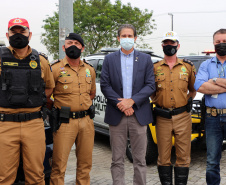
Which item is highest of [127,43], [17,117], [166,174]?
[127,43]

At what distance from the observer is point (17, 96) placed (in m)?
2.89

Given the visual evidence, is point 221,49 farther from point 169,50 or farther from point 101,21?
point 101,21

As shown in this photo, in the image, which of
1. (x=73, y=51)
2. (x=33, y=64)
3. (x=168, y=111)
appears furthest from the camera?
(x=168, y=111)

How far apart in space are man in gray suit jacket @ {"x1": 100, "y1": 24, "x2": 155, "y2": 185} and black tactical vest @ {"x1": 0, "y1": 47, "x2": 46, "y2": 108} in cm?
90

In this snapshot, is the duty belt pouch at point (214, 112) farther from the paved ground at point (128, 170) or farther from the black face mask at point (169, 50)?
the paved ground at point (128, 170)

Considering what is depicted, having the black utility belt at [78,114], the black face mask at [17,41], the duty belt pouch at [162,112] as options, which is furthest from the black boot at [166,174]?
the black face mask at [17,41]

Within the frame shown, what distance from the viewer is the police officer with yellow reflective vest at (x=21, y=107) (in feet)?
9.53

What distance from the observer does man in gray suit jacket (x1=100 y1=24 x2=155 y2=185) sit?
11.8 ft

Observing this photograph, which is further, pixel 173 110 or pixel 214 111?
pixel 173 110

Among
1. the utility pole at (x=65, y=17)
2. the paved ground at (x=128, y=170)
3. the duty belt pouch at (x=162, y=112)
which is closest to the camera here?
the duty belt pouch at (x=162, y=112)

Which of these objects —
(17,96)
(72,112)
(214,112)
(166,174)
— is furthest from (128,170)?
(17,96)

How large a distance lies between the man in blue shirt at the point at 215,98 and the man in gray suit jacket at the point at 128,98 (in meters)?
0.64

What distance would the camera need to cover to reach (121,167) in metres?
3.64

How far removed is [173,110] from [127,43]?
101 centimetres
